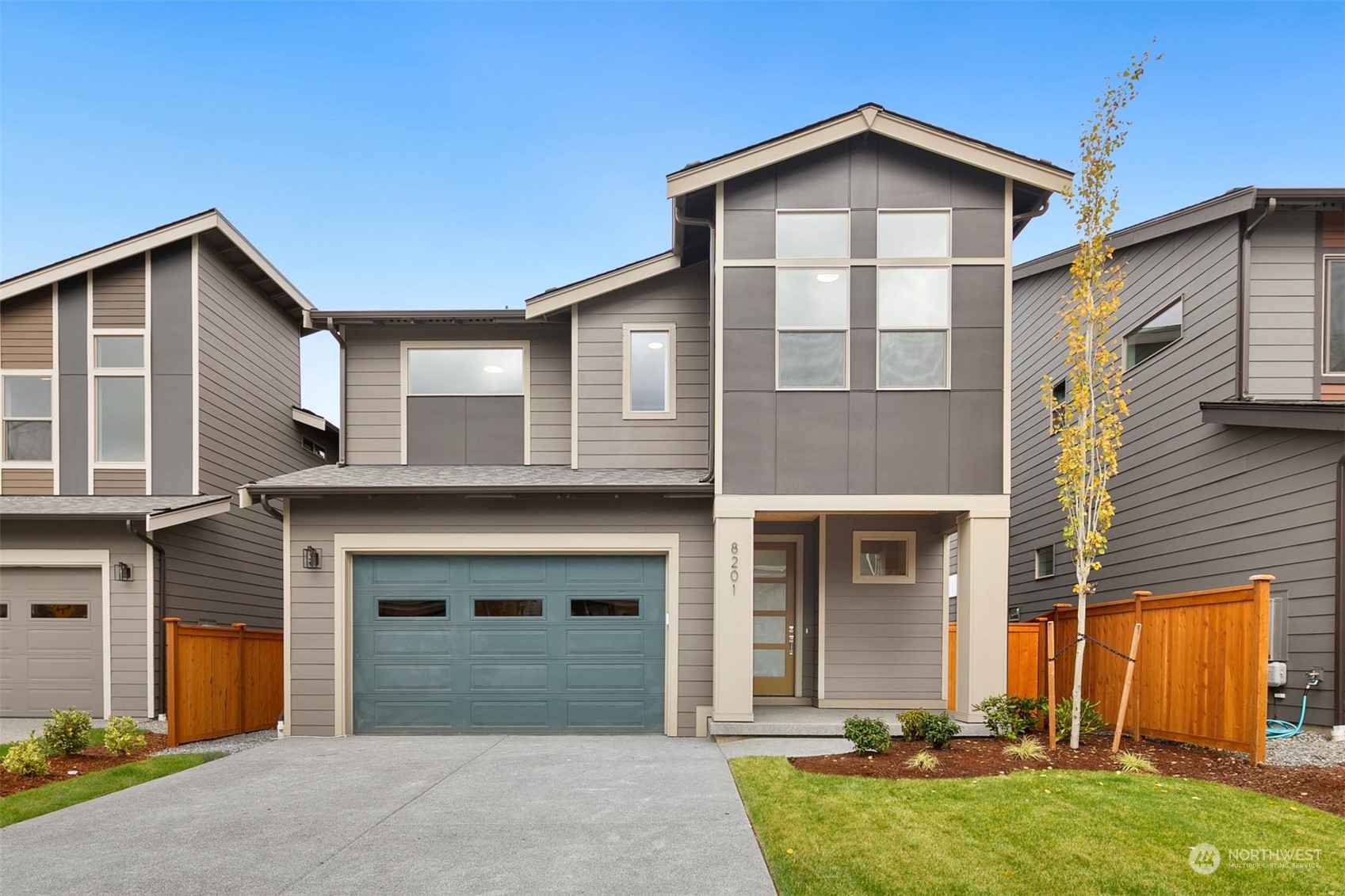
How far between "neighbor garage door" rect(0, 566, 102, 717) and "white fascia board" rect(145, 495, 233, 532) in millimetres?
1515

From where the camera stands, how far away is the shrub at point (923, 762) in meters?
6.89

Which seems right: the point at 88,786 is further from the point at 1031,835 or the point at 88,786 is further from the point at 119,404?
the point at 1031,835

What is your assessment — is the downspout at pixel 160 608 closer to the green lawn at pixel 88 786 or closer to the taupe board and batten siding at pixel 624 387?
the green lawn at pixel 88 786

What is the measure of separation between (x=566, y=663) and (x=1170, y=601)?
6.52 meters

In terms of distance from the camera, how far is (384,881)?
15.4 feet

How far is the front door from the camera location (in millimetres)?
10586

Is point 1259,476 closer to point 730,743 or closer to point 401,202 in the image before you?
point 730,743

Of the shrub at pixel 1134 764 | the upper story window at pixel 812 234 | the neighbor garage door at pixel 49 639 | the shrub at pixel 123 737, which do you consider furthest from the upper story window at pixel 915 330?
the neighbor garage door at pixel 49 639

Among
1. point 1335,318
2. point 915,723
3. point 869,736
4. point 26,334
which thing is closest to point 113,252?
point 26,334

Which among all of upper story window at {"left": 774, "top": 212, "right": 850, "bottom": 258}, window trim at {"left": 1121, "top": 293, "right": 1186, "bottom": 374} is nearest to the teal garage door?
upper story window at {"left": 774, "top": 212, "right": 850, "bottom": 258}

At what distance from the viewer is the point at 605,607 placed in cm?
989

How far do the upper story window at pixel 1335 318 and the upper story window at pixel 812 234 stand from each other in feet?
19.3

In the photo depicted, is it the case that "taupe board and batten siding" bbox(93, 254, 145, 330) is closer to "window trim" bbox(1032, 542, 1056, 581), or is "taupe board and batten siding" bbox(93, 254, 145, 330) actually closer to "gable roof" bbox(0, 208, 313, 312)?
"gable roof" bbox(0, 208, 313, 312)

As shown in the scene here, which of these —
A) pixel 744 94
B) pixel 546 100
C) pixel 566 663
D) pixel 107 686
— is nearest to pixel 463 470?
pixel 566 663
